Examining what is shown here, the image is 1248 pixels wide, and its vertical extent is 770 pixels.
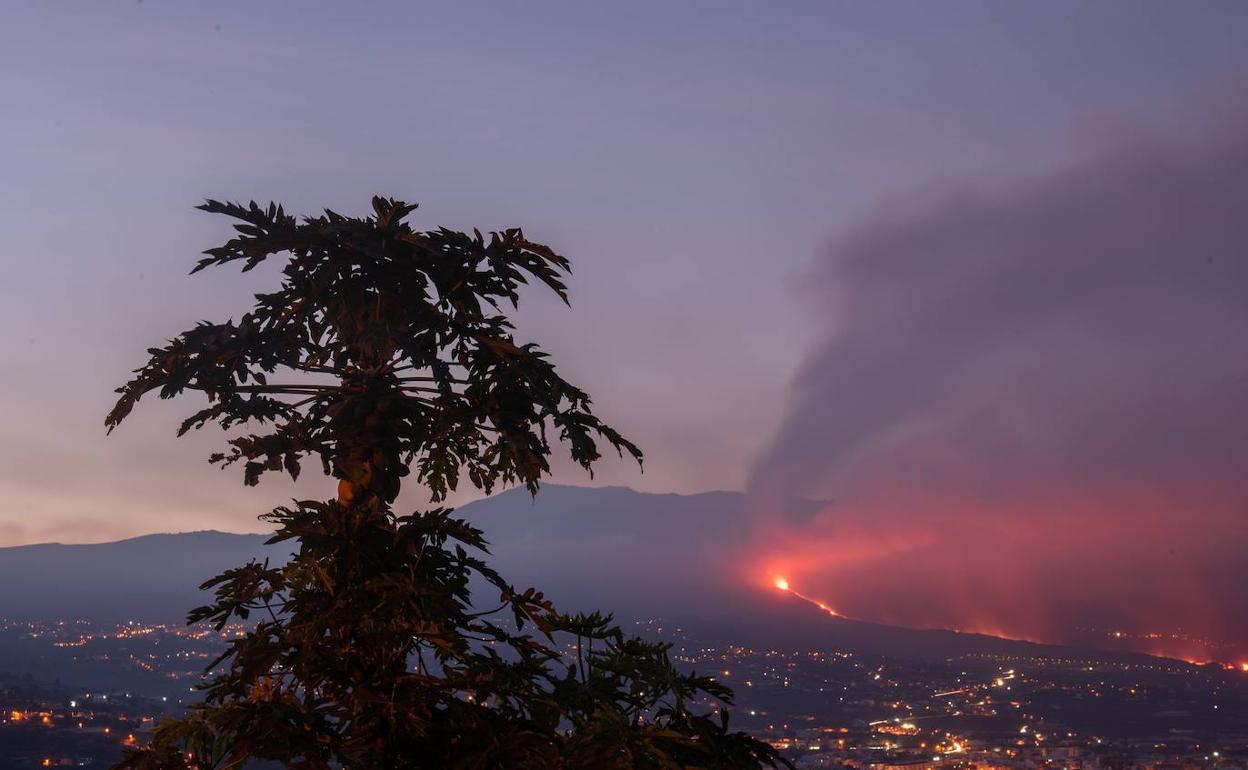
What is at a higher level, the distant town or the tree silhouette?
the tree silhouette

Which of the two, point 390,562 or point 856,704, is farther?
point 856,704

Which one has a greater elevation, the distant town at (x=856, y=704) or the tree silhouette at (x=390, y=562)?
the tree silhouette at (x=390, y=562)

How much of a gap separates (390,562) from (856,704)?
108 metres

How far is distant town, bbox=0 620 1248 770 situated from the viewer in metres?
58.5

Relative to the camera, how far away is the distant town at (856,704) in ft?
192

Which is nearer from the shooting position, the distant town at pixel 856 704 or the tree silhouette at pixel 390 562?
the tree silhouette at pixel 390 562

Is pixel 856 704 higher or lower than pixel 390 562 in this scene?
lower

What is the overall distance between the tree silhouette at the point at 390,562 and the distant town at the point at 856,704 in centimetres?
3958

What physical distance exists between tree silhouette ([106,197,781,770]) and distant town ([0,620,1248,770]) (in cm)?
3958

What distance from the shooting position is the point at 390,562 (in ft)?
21.2

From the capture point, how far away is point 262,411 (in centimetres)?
695

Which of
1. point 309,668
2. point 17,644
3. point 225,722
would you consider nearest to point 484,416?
point 309,668

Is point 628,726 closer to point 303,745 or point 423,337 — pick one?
point 303,745

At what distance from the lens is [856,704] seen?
106438mm
